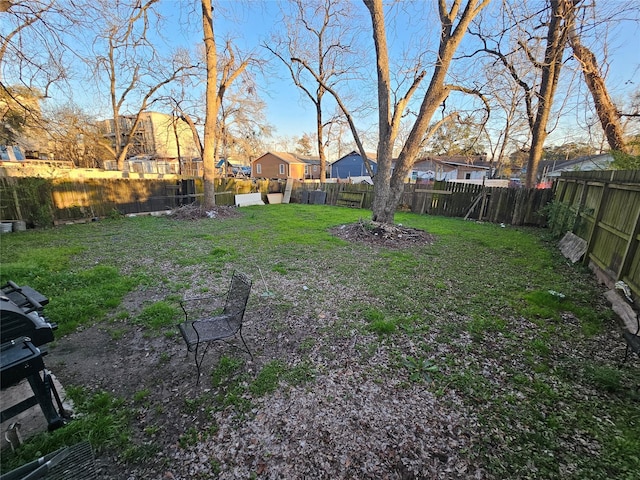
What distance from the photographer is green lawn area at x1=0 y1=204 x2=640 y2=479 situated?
76.7 inches

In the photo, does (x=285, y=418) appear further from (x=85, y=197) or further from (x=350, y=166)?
(x=350, y=166)

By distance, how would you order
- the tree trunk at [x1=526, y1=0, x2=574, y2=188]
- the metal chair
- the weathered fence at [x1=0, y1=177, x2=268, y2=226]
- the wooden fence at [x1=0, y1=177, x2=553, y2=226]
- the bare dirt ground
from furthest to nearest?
the wooden fence at [x1=0, y1=177, x2=553, y2=226] → the weathered fence at [x1=0, y1=177, x2=268, y2=226] → the tree trunk at [x1=526, y1=0, x2=574, y2=188] → the metal chair → the bare dirt ground

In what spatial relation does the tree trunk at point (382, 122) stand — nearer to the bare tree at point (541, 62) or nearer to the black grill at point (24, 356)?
the bare tree at point (541, 62)

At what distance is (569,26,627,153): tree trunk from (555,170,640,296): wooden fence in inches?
100

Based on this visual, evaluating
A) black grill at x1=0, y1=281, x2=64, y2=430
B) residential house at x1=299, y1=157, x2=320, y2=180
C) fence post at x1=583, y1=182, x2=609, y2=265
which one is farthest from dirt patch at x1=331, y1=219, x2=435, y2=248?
residential house at x1=299, y1=157, x2=320, y2=180

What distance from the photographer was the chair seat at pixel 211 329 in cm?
260

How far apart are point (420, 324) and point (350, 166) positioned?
36209mm

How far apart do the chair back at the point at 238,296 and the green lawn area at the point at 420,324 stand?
17.9 inches

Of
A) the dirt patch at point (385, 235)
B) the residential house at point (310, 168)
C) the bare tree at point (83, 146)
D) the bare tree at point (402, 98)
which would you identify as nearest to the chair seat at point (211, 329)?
the dirt patch at point (385, 235)

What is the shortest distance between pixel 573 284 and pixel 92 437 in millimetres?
6525

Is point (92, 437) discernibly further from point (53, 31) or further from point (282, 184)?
point (282, 184)

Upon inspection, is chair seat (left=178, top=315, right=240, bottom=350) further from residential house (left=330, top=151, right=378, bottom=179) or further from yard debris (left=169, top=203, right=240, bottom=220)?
residential house (left=330, top=151, right=378, bottom=179)

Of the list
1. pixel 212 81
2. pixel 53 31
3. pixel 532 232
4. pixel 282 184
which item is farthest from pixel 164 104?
pixel 532 232

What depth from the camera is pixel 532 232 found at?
884 cm
